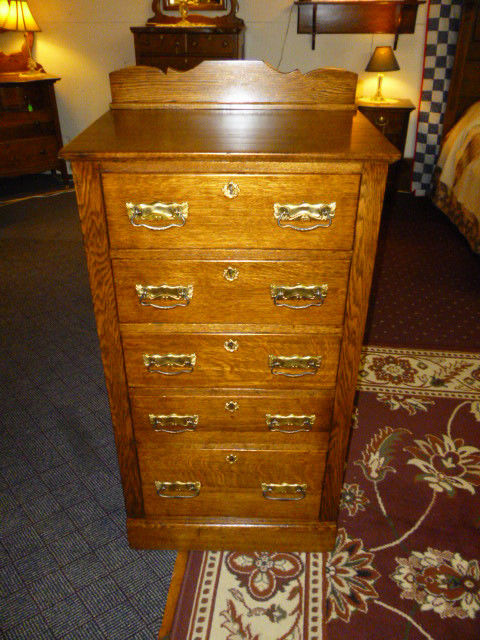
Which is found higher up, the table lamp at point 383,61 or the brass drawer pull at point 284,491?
the table lamp at point 383,61

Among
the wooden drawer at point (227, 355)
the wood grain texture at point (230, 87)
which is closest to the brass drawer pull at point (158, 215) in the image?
the wooden drawer at point (227, 355)

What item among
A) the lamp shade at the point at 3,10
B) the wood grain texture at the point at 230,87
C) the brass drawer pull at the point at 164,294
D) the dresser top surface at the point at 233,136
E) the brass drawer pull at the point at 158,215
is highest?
the lamp shade at the point at 3,10

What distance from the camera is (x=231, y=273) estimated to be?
1.14m

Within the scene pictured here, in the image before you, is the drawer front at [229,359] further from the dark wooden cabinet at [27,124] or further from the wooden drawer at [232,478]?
the dark wooden cabinet at [27,124]

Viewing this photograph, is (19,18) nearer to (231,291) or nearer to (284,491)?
(231,291)

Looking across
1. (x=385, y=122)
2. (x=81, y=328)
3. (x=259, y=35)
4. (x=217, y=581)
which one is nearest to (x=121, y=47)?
(x=259, y=35)

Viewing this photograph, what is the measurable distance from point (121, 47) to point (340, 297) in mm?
4419

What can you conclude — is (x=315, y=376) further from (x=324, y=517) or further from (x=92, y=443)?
(x=92, y=443)

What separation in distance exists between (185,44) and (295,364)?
367 cm

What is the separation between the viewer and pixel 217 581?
1.46 meters

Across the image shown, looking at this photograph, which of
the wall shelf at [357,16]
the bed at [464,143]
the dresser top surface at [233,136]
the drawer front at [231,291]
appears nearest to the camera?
the dresser top surface at [233,136]

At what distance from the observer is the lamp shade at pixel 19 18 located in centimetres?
427

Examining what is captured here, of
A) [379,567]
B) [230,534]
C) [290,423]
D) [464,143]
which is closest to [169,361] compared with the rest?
[290,423]

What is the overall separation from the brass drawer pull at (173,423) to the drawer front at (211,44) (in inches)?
142
